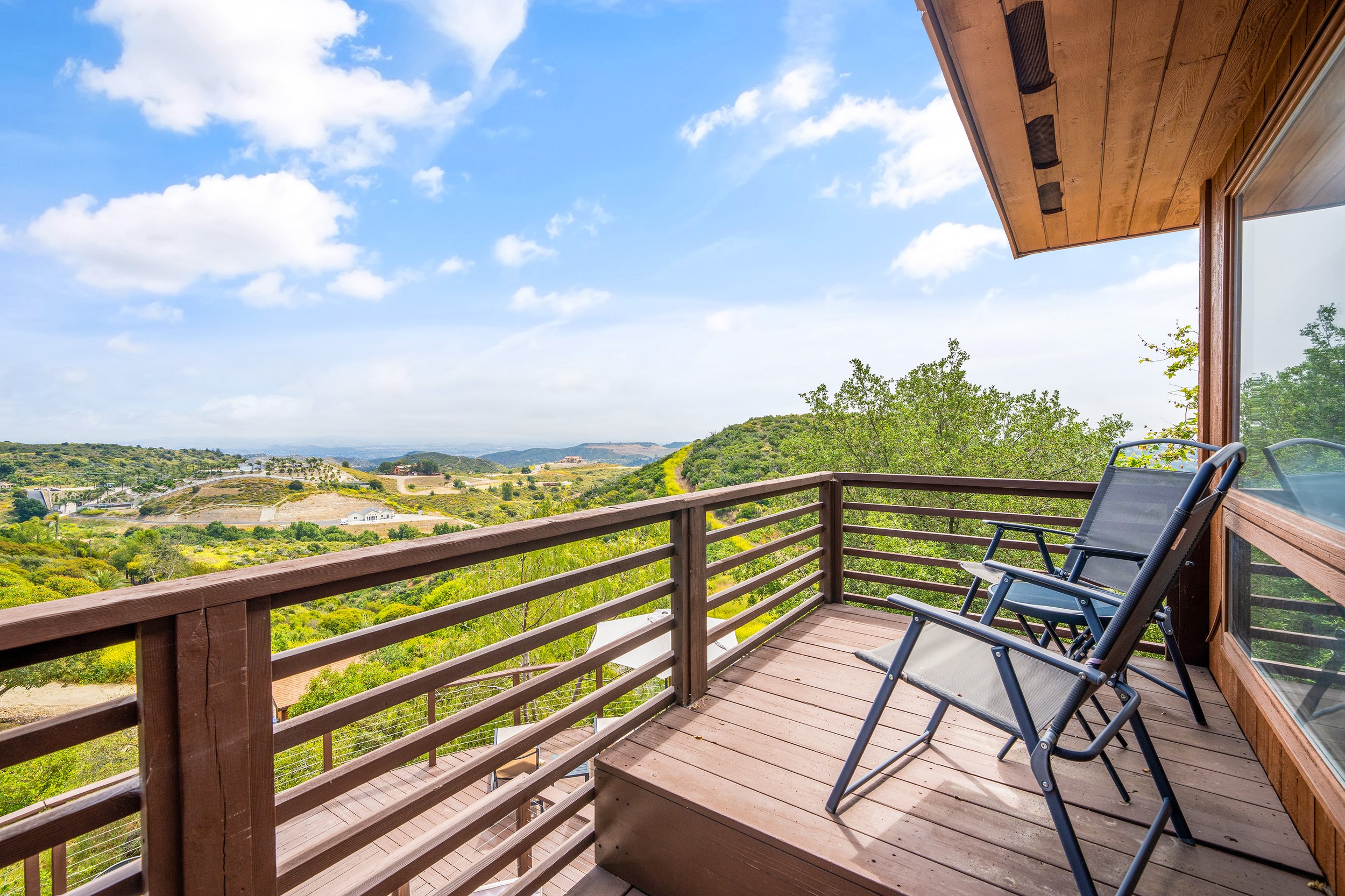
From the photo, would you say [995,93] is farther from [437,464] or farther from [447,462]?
[447,462]

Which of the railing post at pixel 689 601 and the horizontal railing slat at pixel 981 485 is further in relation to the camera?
the horizontal railing slat at pixel 981 485

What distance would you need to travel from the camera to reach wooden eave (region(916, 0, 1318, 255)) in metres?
1.67

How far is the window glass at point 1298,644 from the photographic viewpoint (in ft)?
4.61

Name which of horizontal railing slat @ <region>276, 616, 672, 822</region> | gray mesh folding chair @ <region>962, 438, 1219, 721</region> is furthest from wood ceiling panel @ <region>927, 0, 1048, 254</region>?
horizontal railing slat @ <region>276, 616, 672, 822</region>

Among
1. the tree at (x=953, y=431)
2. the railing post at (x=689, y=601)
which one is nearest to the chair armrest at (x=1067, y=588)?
the railing post at (x=689, y=601)

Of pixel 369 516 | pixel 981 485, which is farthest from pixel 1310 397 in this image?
pixel 369 516

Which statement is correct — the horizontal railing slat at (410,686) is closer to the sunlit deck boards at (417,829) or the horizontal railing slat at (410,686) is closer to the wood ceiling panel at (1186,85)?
the wood ceiling panel at (1186,85)

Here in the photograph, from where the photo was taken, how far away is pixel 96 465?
21688 millimetres

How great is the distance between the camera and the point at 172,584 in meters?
1.04

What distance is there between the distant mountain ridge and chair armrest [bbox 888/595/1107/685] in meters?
30.8

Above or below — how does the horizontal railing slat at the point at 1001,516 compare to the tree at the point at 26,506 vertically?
above

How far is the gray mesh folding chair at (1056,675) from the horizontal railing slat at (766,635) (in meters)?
0.97

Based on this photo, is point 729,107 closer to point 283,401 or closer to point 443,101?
point 443,101

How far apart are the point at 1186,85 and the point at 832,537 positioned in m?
2.62
